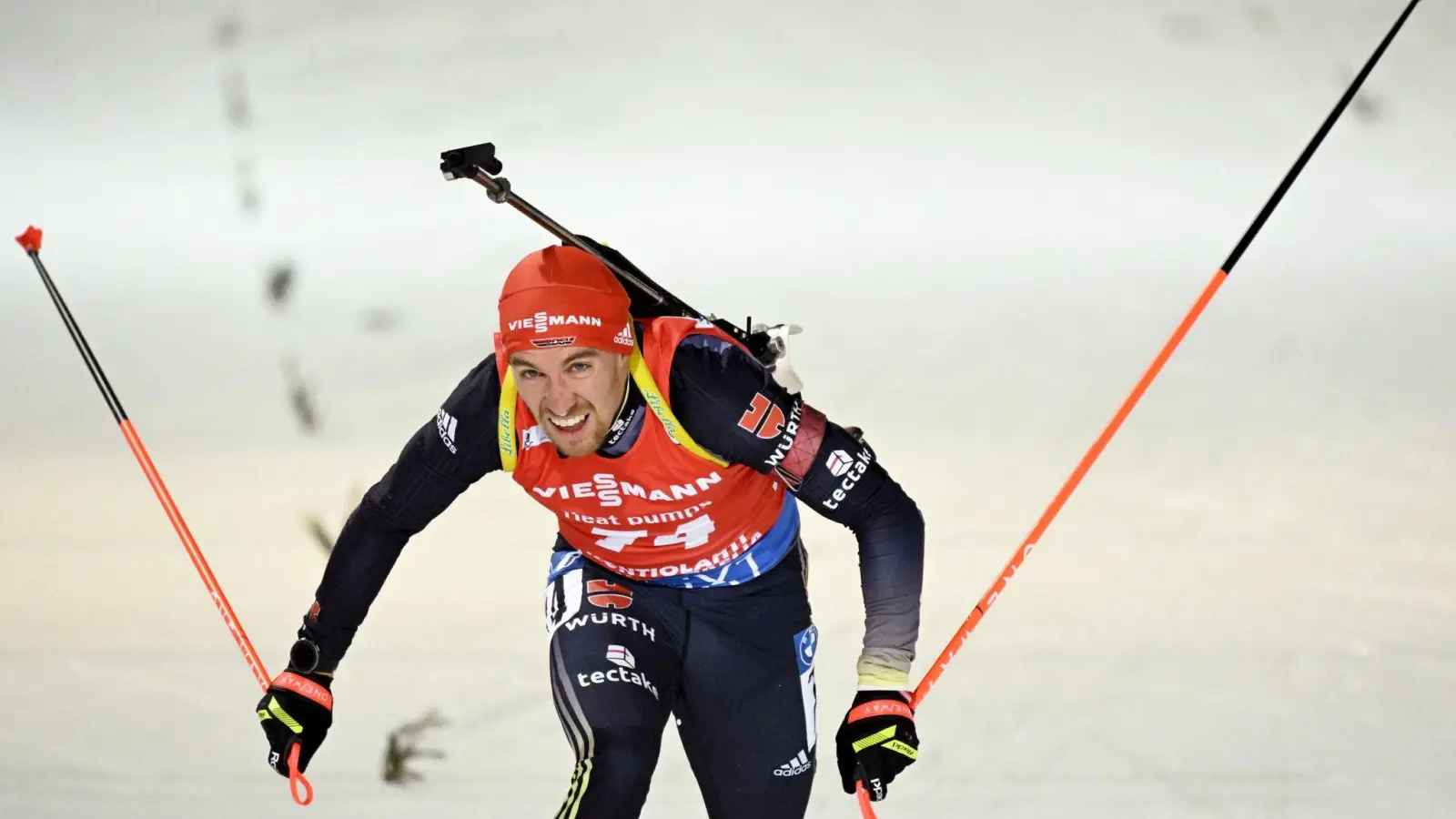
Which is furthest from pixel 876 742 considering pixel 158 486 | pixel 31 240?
pixel 31 240

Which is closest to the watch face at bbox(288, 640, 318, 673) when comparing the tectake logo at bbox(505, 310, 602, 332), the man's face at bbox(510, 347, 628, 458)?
the man's face at bbox(510, 347, 628, 458)

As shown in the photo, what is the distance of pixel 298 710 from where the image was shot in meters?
2.88

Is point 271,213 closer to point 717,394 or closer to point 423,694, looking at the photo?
point 423,694

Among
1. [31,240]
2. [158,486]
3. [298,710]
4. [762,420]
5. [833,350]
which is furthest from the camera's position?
[833,350]

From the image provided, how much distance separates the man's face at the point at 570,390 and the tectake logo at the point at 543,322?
0.04 metres

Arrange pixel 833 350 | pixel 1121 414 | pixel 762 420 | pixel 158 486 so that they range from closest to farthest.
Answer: pixel 762 420, pixel 1121 414, pixel 158 486, pixel 833 350

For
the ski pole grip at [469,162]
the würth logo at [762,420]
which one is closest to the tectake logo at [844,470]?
the würth logo at [762,420]

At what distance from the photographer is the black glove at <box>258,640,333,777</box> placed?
2857mm

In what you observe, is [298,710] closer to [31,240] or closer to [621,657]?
[621,657]

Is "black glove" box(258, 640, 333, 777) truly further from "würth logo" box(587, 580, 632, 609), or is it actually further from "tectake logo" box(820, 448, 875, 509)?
"tectake logo" box(820, 448, 875, 509)

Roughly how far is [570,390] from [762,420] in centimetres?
32

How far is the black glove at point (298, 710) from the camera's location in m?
2.86

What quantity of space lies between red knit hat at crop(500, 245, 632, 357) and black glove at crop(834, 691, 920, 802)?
71cm

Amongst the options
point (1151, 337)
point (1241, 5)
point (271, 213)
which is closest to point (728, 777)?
point (1151, 337)
